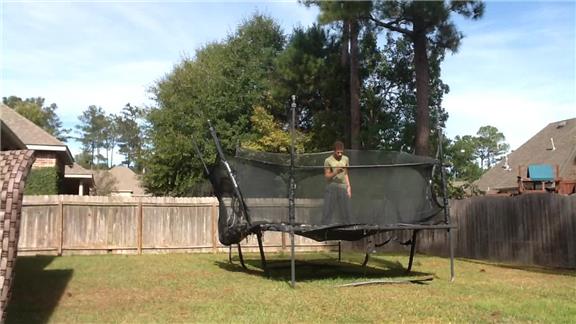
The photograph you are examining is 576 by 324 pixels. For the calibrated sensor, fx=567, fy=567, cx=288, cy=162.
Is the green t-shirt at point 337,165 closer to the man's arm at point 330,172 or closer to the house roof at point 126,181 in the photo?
the man's arm at point 330,172

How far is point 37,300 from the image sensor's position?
7.07 meters

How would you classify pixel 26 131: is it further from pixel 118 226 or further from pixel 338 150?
pixel 338 150

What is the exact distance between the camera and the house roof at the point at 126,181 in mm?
51194

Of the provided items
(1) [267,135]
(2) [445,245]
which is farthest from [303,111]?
(2) [445,245]

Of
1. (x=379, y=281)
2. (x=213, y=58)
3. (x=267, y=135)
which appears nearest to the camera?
(x=379, y=281)

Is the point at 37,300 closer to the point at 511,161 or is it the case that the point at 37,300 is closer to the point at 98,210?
the point at 98,210

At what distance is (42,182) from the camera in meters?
20.2

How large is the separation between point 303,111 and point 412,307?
20.7 metres

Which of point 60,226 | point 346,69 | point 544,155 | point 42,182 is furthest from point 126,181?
point 60,226

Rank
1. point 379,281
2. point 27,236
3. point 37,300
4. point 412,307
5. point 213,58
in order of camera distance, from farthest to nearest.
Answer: point 213,58 < point 27,236 < point 379,281 < point 37,300 < point 412,307

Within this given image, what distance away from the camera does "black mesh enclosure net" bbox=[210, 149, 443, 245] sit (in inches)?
345

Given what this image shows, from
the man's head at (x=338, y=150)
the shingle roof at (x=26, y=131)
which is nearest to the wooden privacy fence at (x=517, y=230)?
the man's head at (x=338, y=150)

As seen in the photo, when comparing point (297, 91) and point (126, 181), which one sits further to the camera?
point (126, 181)

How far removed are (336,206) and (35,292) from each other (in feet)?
14.6
